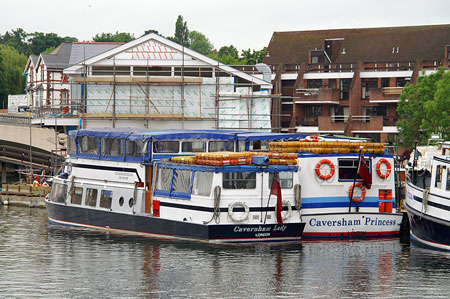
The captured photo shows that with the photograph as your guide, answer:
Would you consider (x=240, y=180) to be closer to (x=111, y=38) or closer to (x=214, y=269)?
(x=214, y=269)

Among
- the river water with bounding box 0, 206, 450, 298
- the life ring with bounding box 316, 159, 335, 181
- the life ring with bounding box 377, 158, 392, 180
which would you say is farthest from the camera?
the life ring with bounding box 377, 158, 392, 180

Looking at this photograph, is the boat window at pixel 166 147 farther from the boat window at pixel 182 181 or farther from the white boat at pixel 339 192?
the white boat at pixel 339 192

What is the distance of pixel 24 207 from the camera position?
57312 mm

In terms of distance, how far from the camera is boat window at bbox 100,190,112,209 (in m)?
42.3

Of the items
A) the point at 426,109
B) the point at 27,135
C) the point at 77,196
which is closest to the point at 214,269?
the point at 77,196

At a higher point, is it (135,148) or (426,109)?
(426,109)

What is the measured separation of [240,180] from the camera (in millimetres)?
36125

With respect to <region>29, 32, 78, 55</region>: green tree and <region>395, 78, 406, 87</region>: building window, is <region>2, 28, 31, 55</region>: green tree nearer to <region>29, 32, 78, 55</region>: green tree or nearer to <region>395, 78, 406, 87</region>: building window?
<region>29, 32, 78, 55</region>: green tree

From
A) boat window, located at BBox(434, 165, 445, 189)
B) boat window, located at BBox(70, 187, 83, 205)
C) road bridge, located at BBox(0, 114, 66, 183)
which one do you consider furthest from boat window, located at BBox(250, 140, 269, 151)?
road bridge, located at BBox(0, 114, 66, 183)

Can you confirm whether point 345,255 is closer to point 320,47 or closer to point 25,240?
point 25,240

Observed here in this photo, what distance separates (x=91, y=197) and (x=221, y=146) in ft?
22.3

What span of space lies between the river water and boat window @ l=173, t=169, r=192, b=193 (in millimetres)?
2282

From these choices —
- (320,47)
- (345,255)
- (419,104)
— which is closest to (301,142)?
(345,255)

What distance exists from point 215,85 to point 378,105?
28.2 meters
